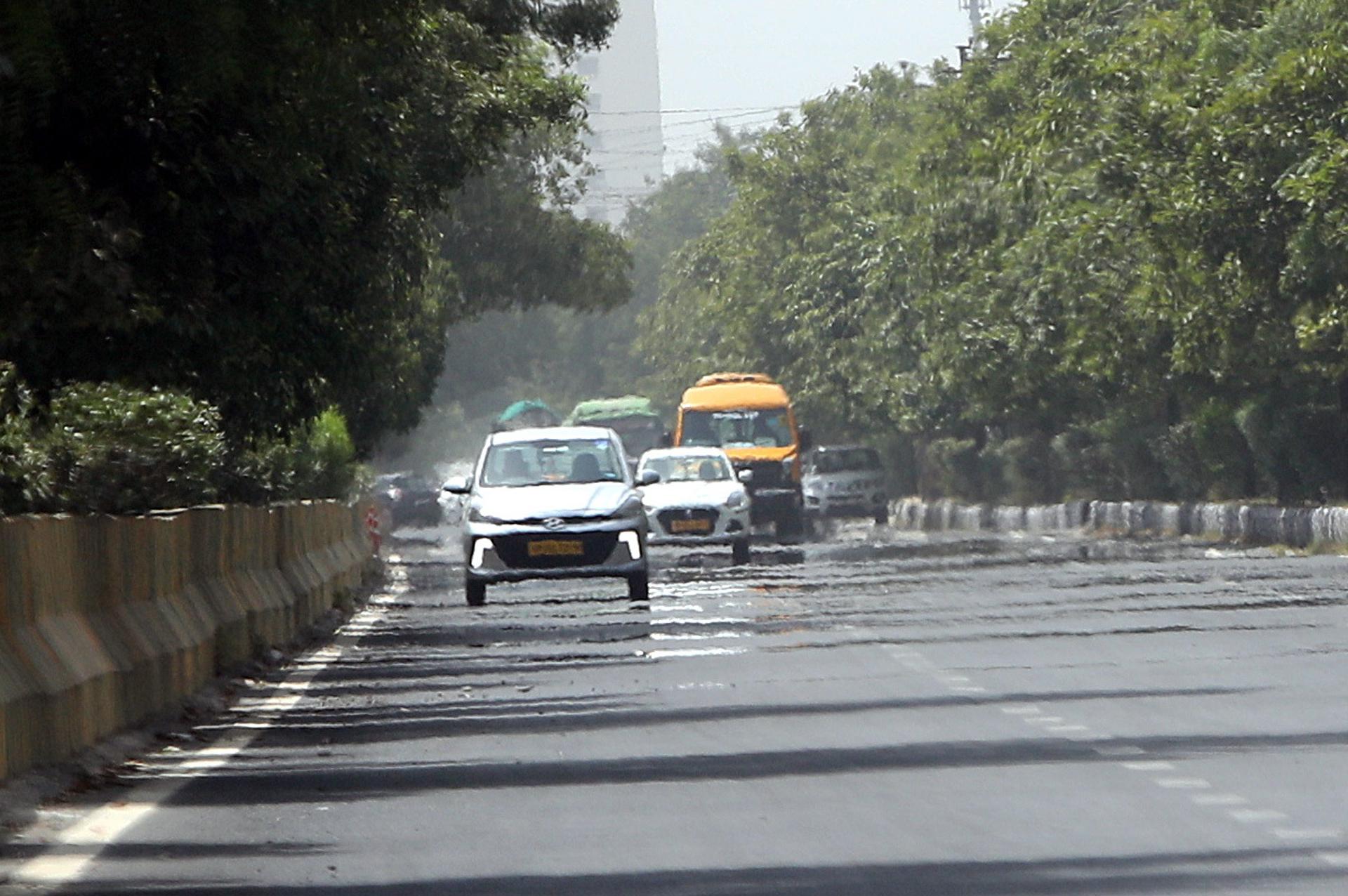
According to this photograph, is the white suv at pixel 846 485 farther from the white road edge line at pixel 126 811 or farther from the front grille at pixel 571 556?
the white road edge line at pixel 126 811

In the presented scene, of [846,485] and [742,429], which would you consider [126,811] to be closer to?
[742,429]

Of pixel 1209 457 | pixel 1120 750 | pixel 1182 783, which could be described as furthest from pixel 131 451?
pixel 1209 457

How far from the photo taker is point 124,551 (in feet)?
53.8

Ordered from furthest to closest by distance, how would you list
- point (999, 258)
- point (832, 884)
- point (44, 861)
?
point (999, 258) < point (44, 861) < point (832, 884)

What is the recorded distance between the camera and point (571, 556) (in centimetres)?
2888

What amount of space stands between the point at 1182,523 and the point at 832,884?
40.3 meters

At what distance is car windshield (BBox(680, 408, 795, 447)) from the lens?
59.2 meters

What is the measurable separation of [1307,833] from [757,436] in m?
49.3

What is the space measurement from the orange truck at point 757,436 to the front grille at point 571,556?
26.4 meters

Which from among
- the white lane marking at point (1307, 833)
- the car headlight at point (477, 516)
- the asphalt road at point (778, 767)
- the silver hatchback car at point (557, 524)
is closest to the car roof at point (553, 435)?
the silver hatchback car at point (557, 524)

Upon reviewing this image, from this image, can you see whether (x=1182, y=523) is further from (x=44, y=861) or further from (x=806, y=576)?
(x=44, y=861)

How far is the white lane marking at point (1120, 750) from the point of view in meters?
12.8

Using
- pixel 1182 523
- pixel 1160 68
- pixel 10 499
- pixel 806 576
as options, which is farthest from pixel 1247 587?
pixel 1182 523

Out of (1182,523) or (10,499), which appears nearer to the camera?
(10,499)
